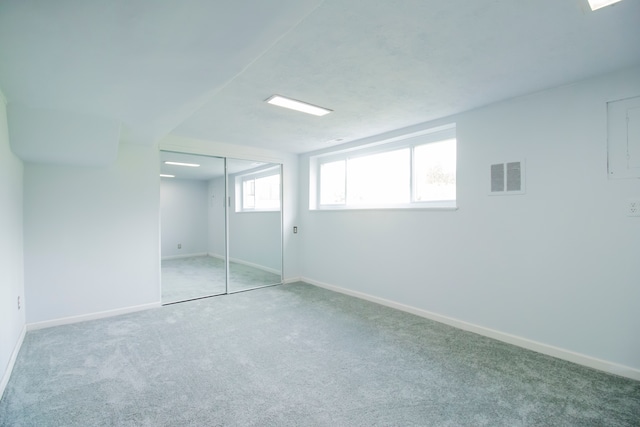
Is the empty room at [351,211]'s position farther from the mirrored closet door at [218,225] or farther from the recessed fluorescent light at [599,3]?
the mirrored closet door at [218,225]

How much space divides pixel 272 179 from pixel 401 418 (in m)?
4.35

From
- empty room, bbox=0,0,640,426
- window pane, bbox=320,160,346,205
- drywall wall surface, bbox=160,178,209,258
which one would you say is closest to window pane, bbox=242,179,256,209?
drywall wall surface, bbox=160,178,209,258

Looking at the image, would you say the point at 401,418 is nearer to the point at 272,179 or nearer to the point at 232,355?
the point at 232,355

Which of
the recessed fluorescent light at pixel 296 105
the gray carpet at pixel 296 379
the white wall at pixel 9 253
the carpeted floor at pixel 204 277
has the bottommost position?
the gray carpet at pixel 296 379

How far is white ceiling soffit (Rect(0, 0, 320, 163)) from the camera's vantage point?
1235mm

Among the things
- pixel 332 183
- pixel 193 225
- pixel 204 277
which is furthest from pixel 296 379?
pixel 193 225

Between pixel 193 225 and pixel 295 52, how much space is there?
14.2ft

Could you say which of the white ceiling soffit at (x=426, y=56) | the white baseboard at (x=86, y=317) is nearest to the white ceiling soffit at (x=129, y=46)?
the white ceiling soffit at (x=426, y=56)

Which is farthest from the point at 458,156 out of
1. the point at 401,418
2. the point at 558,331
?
the point at 401,418

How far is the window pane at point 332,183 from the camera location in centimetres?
506

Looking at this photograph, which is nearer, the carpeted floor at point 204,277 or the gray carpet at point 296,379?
the gray carpet at point 296,379

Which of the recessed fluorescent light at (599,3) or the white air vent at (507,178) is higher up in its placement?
the recessed fluorescent light at (599,3)

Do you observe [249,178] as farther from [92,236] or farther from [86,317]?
[86,317]

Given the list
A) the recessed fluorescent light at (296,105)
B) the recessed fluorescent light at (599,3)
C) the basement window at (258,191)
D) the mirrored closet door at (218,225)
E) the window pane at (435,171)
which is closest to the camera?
the recessed fluorescent light at (599,3)
